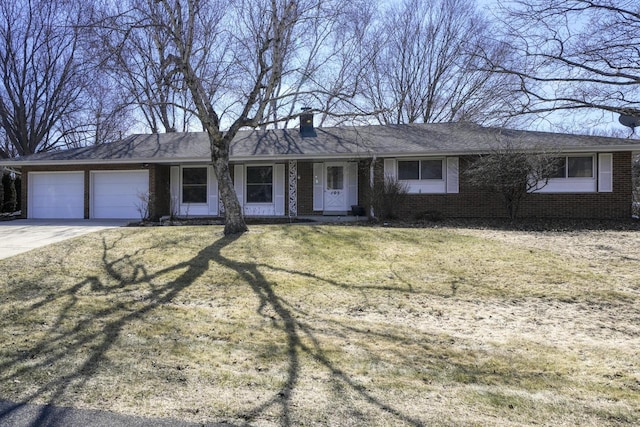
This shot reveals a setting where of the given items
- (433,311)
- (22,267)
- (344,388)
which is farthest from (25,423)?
(22,267)

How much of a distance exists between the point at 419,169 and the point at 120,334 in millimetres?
12741

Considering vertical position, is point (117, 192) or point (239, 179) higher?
point (239, 179)

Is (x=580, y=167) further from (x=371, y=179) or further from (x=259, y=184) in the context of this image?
(x=259, y=184)

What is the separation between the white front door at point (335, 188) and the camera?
16.9m

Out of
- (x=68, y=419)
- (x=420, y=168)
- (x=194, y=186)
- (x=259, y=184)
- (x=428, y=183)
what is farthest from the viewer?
(x=194, y=186)

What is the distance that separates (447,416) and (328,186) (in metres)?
14.3

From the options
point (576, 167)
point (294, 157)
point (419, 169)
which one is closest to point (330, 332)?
point (294, 157)

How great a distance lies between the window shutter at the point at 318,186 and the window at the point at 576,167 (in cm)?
820

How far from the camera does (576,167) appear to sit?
14742 millimetres

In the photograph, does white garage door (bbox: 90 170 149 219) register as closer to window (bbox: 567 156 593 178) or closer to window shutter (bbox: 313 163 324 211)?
window shutter (bbox: 313 163 324 211)

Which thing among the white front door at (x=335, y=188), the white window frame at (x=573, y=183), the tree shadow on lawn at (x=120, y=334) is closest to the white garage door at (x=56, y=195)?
the white front door at (x=335, y=188)

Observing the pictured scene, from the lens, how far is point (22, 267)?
7684 mm

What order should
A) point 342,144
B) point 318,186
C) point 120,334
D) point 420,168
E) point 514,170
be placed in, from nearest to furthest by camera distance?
point 120,334
point 514,170
point 420,168
point 342,144
point 318,186

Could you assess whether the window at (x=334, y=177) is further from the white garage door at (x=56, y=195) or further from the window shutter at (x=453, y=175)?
the white garage door at (x=56, y=195)
